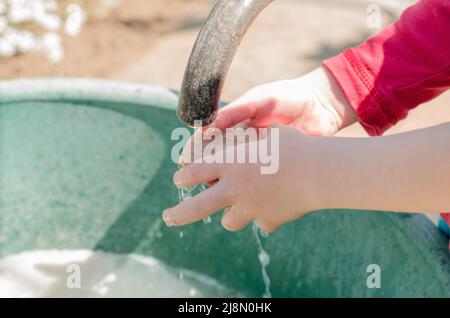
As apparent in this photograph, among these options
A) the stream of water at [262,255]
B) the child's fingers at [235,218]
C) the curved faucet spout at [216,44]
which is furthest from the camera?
the stream of water at [262,255]

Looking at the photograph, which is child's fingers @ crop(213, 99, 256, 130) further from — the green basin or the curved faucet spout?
the curved faucet spout

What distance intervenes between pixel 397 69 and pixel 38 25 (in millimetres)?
1696

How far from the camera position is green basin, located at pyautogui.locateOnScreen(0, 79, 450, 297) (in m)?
1.03

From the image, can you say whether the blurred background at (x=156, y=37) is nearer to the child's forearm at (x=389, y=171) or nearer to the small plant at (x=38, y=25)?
the small plant at (x=38, y=25)

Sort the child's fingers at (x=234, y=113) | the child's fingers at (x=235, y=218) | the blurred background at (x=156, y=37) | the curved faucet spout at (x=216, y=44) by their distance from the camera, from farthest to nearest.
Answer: the blurred background at (x=156, y=37), the child's fingers at (x=234, y=113), the child's fingers at (x=235, y=218), the curved faucet spout at (x=216, y=44)

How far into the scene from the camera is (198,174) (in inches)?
29.1

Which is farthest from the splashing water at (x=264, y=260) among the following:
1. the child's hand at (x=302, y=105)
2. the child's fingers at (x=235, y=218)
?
the child's fingers at (x=235, y=218)

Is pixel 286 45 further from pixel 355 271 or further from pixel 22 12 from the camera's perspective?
pixel 355 271

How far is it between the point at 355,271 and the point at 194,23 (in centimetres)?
161

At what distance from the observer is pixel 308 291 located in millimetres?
1106

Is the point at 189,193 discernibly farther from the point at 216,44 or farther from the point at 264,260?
the point at 216,44

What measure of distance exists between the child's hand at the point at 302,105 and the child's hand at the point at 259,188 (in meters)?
0.22

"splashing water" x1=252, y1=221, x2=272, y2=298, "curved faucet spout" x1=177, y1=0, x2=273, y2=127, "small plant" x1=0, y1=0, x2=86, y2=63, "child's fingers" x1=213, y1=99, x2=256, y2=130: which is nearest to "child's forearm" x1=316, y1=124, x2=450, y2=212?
"curved faucet spout" x1=177, y1=0, x2=273, y2=127

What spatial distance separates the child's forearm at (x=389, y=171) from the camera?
67 centimetres
